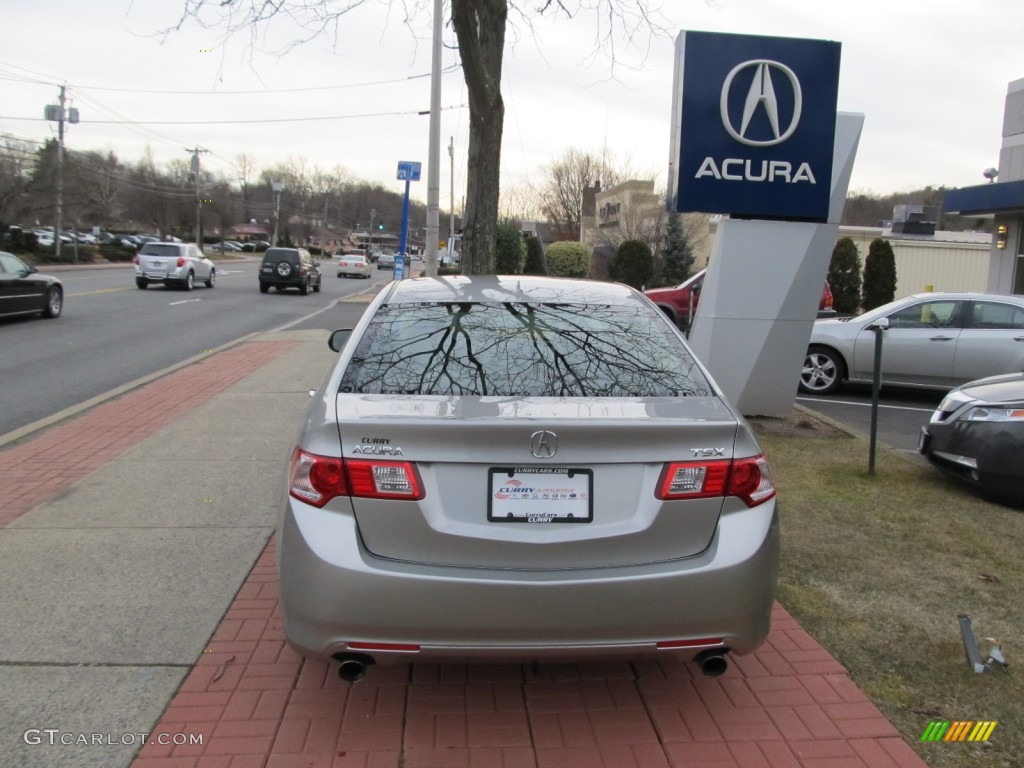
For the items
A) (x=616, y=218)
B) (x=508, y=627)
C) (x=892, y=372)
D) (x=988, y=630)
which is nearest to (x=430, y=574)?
(x=508, y=627)

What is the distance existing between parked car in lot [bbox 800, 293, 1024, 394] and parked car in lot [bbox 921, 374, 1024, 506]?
13.7 feet

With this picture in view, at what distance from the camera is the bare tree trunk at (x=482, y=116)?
334 inches

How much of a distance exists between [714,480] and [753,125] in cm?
600

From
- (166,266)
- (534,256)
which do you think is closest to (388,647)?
(166,266)

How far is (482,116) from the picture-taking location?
8.97 m

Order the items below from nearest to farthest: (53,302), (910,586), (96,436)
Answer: (910,586) < (96,436) < (53,302)

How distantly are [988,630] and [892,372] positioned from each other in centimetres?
749

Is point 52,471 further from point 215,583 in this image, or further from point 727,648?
point 727,648

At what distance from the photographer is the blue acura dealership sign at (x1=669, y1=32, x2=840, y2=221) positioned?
788 cm

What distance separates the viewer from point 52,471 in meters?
6.36

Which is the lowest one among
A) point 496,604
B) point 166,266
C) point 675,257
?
point 496,604

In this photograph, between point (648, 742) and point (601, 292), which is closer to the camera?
point (648, 742)

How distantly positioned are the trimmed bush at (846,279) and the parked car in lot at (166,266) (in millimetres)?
21716

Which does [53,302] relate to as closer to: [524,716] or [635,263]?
[524,716]
